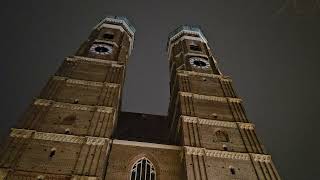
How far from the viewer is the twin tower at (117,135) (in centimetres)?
2214

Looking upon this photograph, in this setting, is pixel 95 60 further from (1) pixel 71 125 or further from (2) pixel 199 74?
(1) pixel 71 125

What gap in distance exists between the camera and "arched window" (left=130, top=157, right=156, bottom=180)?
78.1ft

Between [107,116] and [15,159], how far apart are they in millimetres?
6709

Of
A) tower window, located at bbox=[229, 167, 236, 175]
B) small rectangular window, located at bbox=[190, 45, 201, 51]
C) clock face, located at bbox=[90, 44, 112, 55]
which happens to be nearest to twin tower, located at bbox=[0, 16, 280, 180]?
tower window, located at bbox=[229, 167, 236, 175]

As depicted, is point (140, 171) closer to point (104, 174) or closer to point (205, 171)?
point (104, 174)

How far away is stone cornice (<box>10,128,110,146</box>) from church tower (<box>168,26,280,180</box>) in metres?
5.28

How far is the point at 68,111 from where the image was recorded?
26172 millimetres

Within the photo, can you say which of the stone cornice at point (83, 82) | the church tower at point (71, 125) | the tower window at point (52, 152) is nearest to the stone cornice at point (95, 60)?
the church tower at point (71, 125)

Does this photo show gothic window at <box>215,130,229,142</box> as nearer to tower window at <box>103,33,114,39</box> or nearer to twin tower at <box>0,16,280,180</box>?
twin tower at <box>0,16,280,180</box>

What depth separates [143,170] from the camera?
24.3 m

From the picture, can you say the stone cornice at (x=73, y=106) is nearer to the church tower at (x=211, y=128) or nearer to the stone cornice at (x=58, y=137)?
the stone cornice at (x=58, y=137)

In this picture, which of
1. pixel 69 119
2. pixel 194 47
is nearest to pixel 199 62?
pixel 194 47

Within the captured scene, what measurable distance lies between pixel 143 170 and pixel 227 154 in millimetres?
5227

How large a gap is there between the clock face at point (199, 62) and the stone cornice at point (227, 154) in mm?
11914
